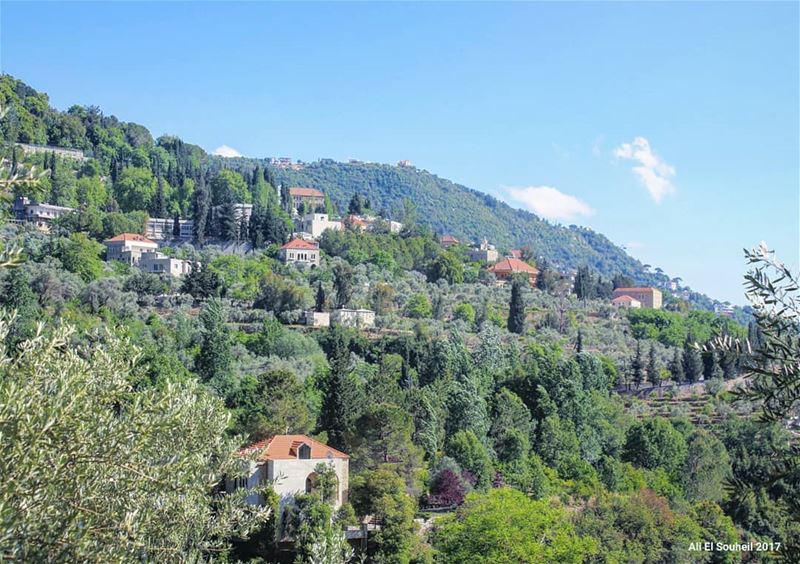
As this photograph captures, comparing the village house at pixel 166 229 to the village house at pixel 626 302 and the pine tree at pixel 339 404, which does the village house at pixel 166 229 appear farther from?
the village house at pixel 626 302

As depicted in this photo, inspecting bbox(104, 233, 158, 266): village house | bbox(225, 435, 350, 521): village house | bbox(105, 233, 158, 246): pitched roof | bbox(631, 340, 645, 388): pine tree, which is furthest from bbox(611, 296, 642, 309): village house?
bbox(225, 435, 350, 521): village house

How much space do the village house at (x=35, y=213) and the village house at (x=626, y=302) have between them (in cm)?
5166

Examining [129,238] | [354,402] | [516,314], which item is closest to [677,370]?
[516,314]

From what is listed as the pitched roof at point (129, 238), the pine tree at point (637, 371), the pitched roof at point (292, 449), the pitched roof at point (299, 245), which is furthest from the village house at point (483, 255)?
the pitched roof at point (292, 449)

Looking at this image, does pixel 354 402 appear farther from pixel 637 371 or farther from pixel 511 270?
pixel 511 270

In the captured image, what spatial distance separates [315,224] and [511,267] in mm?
19500

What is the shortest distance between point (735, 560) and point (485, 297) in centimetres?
4000

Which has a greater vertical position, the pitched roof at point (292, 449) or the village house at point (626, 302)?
the village house at point (626, 302)

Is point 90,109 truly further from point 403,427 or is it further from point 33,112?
point 403,427

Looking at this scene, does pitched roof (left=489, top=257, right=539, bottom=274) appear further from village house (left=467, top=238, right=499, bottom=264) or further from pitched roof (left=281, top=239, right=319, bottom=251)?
pitched roof (left=281, top=239, right=319, bottom=251)

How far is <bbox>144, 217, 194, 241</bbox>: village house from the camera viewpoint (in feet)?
244

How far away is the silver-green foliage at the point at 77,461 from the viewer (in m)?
5.83

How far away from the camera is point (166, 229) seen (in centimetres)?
7612

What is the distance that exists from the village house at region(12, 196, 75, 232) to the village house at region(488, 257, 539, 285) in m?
39.2
